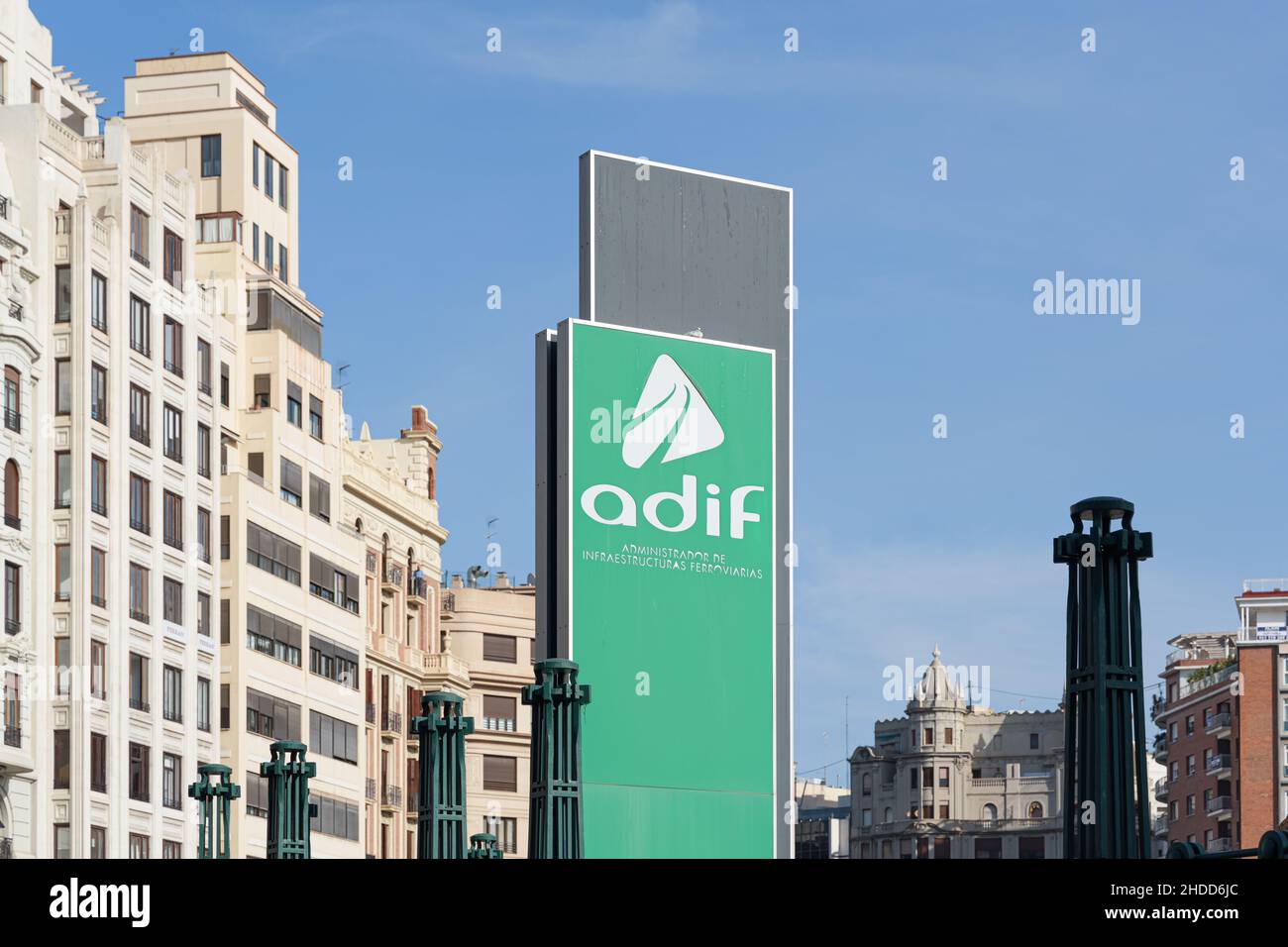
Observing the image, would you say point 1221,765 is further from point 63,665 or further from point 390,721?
point 63,665

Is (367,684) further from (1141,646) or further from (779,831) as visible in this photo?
(1141,646)

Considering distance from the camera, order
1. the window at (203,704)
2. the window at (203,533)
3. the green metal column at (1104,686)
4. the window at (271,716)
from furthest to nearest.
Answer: the window at (271,716) → the window at (203,533) → the window at (203,704) → the green metal column at (1104,686)

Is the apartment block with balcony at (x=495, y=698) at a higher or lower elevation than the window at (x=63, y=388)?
lower

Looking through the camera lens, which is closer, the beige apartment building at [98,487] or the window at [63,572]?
the beige apartment building at [98,487]

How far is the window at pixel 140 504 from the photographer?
2753 inches

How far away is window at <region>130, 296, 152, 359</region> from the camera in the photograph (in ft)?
232

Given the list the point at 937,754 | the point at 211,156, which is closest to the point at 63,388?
the point at 211,156

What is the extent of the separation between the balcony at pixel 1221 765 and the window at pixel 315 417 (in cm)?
6364

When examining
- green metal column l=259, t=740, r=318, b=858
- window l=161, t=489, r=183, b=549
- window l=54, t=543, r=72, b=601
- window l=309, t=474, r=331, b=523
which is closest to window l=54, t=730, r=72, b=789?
window l=54, t=543, r=72, b=601

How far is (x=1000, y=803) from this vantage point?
568 feet

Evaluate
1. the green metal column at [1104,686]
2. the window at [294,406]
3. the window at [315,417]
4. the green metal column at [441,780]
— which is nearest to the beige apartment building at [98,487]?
the window at [294,406]

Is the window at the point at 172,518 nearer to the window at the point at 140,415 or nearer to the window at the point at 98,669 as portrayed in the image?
the window at the point at 140,415

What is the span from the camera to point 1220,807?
5079 inches

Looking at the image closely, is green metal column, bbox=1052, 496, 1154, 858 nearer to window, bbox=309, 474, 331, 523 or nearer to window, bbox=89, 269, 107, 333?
window, bbox=89, 269, 107, 333
